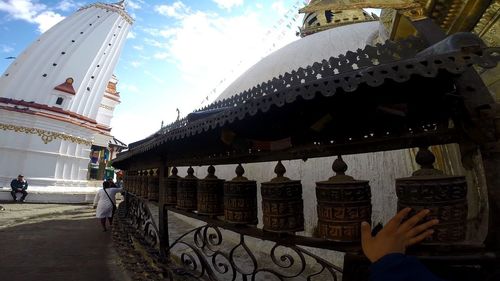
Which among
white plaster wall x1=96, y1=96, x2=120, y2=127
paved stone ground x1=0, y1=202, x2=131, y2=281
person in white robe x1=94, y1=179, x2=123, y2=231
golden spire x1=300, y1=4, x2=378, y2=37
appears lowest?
paved stone ground x1=0, y1=202, x2=131, y2=281

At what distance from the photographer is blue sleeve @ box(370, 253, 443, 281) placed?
3.16 feet

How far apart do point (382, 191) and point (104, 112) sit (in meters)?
30.5

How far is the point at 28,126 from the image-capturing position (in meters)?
14.7

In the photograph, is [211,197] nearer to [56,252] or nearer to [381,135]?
[381,135]

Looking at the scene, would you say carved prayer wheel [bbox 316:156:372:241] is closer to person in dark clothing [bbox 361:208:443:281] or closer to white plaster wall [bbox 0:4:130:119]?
person in dark clothing [bbox 361:208:443:281]

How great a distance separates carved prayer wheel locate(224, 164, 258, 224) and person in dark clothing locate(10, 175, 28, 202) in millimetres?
15213

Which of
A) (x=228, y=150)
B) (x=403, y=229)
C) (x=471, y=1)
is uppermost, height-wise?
(x=471, y=1)

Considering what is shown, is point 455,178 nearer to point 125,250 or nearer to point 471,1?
point 471,1

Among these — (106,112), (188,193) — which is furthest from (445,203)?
(106,112)

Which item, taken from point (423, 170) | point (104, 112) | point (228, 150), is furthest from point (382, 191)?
point (104, 112)

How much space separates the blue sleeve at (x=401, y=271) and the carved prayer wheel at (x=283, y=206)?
0.74m

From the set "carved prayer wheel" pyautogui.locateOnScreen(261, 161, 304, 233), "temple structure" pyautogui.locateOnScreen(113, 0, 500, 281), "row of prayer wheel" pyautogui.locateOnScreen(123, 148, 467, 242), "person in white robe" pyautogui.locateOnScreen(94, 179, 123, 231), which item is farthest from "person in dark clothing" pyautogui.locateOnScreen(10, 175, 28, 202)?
"carved prayer wheel" pyautogui.locateOnScreen(261, 161, 304, 233)

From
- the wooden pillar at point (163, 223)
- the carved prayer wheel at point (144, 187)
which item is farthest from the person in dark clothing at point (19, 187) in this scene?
the wooden pillar at point (163, 223)

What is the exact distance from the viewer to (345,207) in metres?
1.43
